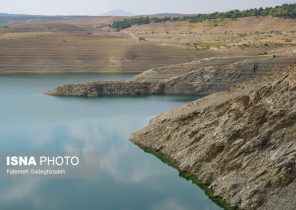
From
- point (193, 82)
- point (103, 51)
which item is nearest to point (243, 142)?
point (193, 82)

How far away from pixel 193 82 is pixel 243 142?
1381 inches

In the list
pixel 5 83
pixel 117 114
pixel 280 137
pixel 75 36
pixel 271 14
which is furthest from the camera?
pixel 271 14

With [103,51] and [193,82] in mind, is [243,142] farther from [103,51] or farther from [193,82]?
[103,51]

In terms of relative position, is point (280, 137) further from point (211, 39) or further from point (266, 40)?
point (211, 39)

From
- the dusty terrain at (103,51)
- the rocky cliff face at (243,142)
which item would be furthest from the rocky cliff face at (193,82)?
the rocky cliff face at (243,142)

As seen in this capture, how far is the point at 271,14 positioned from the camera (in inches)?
5285

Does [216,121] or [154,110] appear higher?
Answer: [216,121]

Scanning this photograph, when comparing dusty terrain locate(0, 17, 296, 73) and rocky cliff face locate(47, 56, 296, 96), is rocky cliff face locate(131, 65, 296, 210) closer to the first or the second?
rocky cliff face locate(47, 56, 296, 96)

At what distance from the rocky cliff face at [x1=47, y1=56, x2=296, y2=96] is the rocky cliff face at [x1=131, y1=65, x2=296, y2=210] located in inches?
985

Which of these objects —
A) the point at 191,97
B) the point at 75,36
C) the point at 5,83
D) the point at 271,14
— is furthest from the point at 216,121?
the point at 271,14

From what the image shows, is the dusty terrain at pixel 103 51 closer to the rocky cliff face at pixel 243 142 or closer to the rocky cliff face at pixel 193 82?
the rocky cliff face at pixel 193 82

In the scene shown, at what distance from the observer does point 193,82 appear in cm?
6431

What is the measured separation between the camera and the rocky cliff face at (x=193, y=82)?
62.8 meters

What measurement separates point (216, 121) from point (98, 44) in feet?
200
